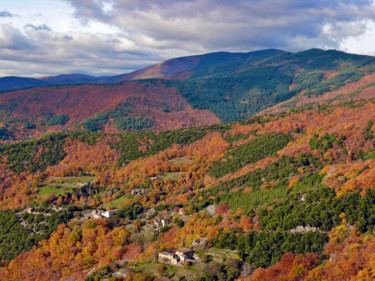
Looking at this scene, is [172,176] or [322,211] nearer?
[322,211]

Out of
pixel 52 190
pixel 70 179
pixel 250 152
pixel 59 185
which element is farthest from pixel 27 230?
pixel 250 152

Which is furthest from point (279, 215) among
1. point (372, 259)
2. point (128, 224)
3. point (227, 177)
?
point (227, 177)

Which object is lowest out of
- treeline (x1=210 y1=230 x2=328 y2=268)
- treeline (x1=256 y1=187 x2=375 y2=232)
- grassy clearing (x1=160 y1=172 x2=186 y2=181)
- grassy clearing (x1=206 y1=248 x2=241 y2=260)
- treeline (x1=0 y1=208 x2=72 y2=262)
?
treeline (x1=0 y1=208 x2=72 y2=262)

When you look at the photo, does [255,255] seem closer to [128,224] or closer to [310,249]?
[310,249]

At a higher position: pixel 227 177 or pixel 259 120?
pixel 259 120

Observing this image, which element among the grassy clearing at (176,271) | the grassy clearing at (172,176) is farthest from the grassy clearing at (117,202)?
the grassy clearing at (176,271)

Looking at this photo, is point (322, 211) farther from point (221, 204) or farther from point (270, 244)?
point (221, 204)

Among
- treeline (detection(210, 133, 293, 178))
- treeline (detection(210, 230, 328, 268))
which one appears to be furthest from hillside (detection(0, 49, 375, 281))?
treeline (detection(210, 133, 293, 178))

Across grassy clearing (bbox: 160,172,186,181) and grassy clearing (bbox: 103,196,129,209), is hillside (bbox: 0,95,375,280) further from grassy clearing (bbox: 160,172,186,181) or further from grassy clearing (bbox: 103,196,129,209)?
grassy clearing (bbox: 160,172,186,181)

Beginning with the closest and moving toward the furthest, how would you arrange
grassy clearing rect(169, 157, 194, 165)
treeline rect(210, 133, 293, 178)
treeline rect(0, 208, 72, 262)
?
treeline rect(0, 208, 72, 262) → treeline rect(210, 133, 293, 178) → grassy clearing rect(169, 157, 194, 165)
